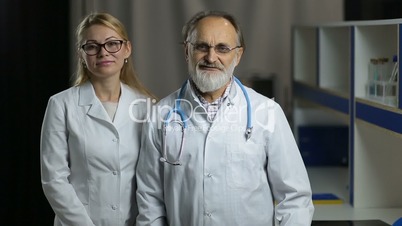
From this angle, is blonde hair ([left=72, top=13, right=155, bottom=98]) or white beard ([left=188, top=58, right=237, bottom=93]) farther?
blonde hair ([left=72, top=13, right=155, bottom=98])

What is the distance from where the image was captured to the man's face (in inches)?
78.1

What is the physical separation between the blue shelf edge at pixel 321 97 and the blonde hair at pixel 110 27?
1.06 meters

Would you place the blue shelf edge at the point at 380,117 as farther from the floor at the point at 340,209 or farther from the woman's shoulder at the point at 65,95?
the woman's shoulder at the point at 65,95

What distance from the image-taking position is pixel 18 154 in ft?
12.8

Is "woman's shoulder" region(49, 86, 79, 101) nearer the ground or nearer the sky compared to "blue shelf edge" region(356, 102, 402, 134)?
nearer the sky

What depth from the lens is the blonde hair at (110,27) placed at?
2.19 meters

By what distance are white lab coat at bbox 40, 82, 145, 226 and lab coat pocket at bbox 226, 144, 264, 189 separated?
33 cm

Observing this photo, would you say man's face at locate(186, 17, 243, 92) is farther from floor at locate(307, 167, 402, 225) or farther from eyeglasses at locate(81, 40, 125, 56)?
floor at locate(307, 167, 402, 225)

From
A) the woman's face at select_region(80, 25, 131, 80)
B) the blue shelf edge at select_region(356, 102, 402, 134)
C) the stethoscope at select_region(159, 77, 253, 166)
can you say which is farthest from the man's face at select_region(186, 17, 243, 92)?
the blue shelf edge at select_region(356, 102, 402, 134)

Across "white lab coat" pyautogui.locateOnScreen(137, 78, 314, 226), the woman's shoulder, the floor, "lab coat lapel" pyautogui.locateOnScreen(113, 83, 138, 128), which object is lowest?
the floor

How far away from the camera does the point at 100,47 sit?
215 cm

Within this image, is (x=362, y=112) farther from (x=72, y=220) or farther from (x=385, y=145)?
(x=72, y=220)

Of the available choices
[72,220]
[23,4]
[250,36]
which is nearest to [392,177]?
[72,220]

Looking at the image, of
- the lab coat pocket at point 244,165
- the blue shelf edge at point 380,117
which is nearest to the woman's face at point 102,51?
the lab coat pocket at point 244,165
